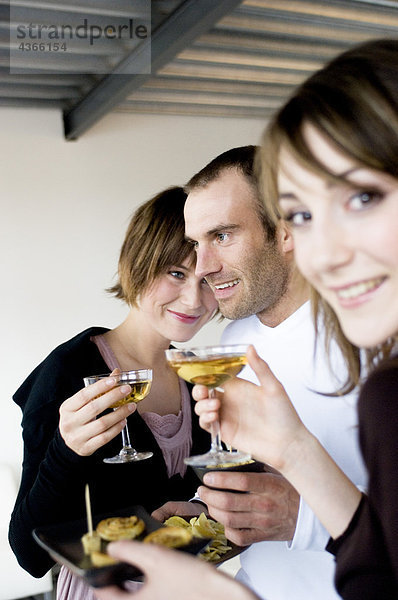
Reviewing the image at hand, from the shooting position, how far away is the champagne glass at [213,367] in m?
1.53

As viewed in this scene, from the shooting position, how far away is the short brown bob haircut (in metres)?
2.67

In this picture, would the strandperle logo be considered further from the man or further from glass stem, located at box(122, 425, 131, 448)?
glass stem, located at box(122, 425, 131, 448)

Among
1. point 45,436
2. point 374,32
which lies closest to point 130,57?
point 374,32

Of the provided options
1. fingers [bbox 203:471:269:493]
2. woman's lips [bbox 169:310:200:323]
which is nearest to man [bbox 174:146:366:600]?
fingers [bbox 203:471:269:493]

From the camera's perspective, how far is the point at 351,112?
1113 millimetres

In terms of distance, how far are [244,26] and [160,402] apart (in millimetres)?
3370

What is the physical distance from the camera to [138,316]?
2740 millimetres

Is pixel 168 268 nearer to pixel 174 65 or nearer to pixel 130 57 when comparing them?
pixel 130 57

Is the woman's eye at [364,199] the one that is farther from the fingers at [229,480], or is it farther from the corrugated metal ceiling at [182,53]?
the corrugated metal ceiling at [182,53]

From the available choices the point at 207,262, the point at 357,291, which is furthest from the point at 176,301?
the point at 357,291

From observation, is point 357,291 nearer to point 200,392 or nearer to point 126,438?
point 200,392

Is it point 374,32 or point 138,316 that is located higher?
point 374,32

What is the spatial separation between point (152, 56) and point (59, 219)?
1.93 m

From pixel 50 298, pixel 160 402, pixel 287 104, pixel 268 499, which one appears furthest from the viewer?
pixel 50 298
